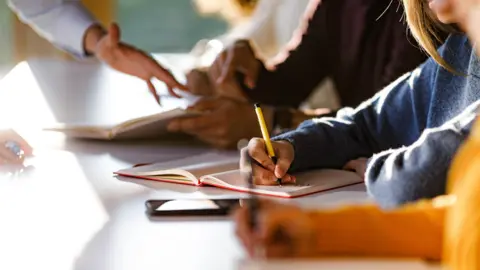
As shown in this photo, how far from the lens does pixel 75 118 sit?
173cm

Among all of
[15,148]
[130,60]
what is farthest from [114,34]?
[15,148]

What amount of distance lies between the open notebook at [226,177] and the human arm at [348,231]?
41 cm

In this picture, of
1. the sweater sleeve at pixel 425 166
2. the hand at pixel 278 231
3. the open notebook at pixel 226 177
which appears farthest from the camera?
the open notebook at pixel 226 177

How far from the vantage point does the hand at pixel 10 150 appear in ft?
4.28

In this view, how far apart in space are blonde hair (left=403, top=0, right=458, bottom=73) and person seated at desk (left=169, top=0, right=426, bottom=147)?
0.37 m

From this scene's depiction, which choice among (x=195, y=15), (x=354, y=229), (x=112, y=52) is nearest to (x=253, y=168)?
(x=354, y=229)

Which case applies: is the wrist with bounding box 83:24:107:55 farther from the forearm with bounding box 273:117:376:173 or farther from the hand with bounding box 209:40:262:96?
the forearm with bounding box 273:117:376:173

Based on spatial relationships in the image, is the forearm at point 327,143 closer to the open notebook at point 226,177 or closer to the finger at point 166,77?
the open notebook at point 226,177

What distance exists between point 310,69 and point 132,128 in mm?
539

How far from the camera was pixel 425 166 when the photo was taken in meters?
0.80

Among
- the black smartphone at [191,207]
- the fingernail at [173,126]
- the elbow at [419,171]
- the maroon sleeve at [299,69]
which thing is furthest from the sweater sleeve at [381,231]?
the maroon sleeve at [299,69]

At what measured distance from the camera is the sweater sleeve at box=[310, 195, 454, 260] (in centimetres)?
61

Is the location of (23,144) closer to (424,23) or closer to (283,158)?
(283,158)

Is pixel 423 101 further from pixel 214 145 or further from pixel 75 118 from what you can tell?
pixel 75 118
